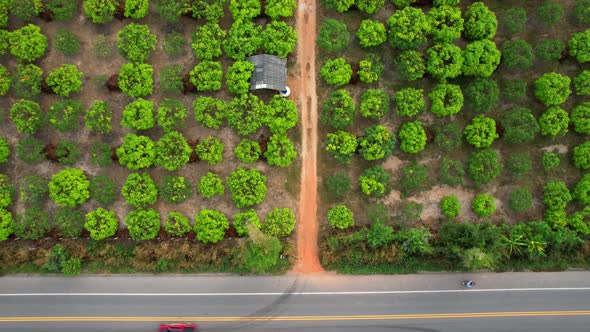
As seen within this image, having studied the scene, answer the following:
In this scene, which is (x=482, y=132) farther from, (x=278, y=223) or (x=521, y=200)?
(x=278, y=223)

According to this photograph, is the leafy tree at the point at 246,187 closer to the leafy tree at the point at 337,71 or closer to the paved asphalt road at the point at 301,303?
the paved asphalt road at the point at 301,303

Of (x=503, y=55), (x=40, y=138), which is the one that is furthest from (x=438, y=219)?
(x=40, y=138)

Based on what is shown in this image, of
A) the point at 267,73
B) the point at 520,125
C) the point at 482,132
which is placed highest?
the point at 267,73

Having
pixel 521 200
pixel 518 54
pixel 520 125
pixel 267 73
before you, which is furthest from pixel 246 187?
pixel 518 54

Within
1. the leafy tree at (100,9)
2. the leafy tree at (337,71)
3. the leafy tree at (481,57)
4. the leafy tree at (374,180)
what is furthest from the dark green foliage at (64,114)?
the leafy tree at (481,57)

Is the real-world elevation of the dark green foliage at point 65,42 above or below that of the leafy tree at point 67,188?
above

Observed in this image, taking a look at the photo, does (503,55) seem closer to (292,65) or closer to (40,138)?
(292,65)

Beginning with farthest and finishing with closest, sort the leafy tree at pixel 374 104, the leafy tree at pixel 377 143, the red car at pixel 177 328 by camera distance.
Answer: the leafy tree at pixel 374 104 < the leafy tree at pixel 377 143 < the red car at pixel 177 328
